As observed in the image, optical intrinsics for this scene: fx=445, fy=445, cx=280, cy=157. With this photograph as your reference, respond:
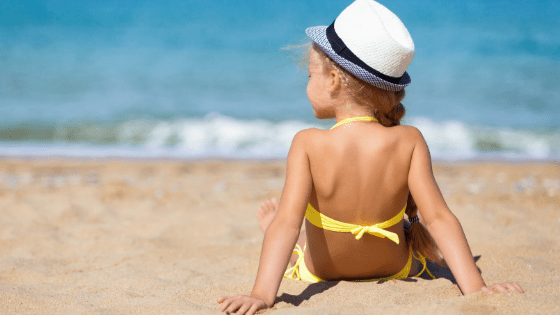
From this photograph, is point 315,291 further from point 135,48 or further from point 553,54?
point 553,54

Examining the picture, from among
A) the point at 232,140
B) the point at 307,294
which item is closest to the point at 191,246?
the point at 307,294

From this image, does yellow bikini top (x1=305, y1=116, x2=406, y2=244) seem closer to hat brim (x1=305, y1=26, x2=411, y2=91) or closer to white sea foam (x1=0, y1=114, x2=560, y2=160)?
hat brim (x1=305, y1=26, x2=411, y2=91)

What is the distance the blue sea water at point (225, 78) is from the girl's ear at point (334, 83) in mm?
6485

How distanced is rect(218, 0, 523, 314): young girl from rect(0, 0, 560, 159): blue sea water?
21.1ft

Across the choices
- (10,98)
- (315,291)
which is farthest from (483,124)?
(10,98)

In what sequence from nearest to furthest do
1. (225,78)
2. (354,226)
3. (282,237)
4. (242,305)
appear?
(242,305) → (282,237) → (354,226) → (225,78)

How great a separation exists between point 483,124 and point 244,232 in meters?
8.90

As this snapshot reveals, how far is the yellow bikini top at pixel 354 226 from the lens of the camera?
1.75 metres

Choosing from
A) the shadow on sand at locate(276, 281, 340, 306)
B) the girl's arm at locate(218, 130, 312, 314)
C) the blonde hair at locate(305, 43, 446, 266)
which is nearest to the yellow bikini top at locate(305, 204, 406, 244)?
the girl's arm at locate(218, 130, 312, 314)

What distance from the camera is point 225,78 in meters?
13.2

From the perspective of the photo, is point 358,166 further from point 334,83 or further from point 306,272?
point 306,272

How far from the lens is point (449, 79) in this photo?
1291 centimetres

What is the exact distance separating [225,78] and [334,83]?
466 inches

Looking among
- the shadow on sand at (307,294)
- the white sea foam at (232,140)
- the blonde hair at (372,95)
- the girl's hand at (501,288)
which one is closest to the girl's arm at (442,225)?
the girl's hand at (501,288)
